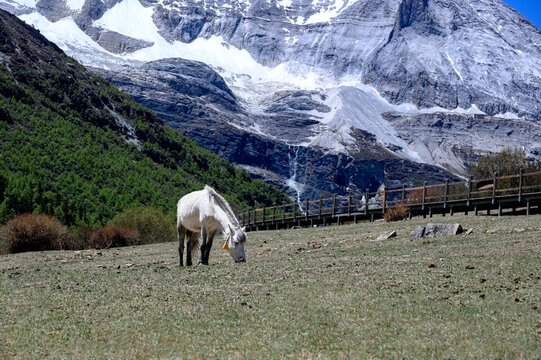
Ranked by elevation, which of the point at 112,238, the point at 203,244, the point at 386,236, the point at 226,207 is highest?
the point at 226,207

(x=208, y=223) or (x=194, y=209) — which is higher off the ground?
(x=194, y=209)

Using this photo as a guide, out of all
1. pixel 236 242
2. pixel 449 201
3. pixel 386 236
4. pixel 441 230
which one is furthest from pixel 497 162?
pixel 236 242

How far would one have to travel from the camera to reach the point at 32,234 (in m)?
36.6

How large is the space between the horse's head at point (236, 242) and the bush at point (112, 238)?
26.1 meters

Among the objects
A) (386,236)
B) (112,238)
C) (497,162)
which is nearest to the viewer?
(386,236)

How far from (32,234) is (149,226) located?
50.6ft

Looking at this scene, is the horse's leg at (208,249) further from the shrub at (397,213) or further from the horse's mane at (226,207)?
the shrub at (397,213)

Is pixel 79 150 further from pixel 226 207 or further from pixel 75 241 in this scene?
pixel 226 207

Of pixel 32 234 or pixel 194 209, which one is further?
pixel 32 234

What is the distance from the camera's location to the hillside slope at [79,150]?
81.0m

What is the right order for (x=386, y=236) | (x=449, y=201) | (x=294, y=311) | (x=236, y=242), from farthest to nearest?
(x=449, y=201) < (x=386, y=236) < (x=236, y=242) < (x=294, y=311)

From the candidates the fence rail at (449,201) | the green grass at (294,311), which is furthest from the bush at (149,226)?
the green grass at (294,311)

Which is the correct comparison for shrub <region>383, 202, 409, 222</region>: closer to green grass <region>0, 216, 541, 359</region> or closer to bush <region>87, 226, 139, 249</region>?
bush <region>87, 226, 139, 249</region>

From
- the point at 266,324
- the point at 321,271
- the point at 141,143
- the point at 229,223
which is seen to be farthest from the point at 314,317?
the point at 141,143
